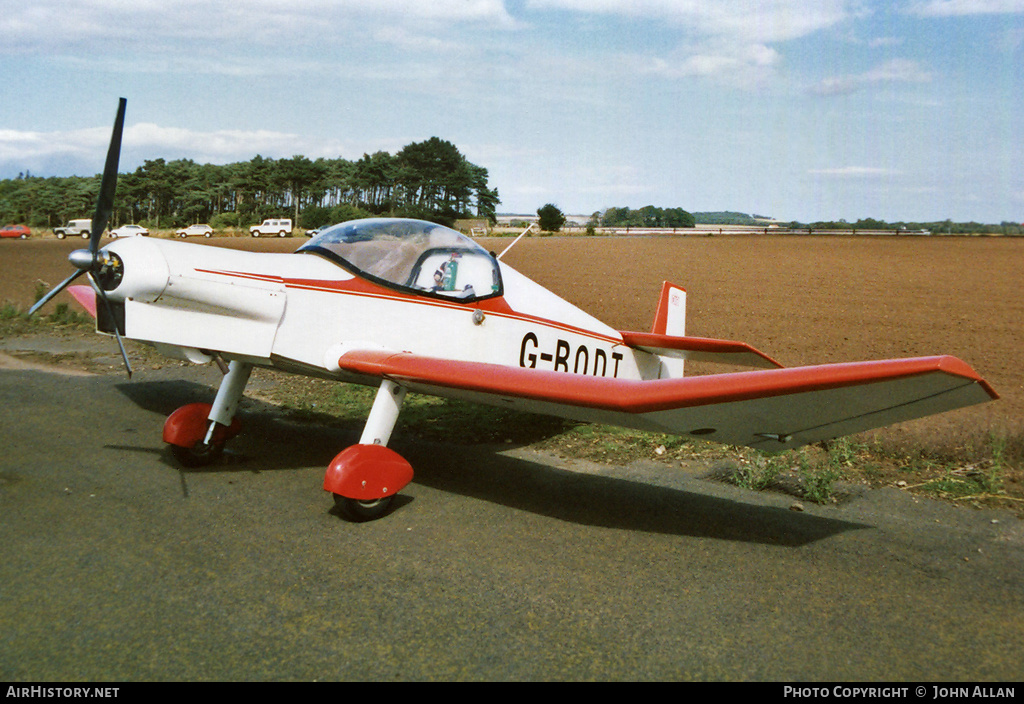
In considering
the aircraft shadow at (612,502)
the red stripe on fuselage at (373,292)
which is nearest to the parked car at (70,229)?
the red stripe on fuselage at (373,292)

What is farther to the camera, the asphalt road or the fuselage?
the fuselage

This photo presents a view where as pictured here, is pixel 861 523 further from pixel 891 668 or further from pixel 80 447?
pixel 80 447

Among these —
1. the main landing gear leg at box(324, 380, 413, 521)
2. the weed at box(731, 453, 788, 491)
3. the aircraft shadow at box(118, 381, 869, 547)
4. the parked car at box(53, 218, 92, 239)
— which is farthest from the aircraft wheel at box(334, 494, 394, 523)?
the parked car at box(53, 218, 92, 239)

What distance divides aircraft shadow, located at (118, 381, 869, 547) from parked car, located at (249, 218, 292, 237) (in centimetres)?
4893

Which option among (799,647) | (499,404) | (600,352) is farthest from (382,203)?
(799,647)

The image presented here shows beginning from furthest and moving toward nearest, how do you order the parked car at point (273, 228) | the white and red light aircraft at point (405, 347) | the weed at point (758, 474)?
the parked car at point (273, 228), the weed at point (758, 474), the white and red light aircraft at point (405, 347)

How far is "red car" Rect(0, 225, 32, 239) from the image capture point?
5250 cm

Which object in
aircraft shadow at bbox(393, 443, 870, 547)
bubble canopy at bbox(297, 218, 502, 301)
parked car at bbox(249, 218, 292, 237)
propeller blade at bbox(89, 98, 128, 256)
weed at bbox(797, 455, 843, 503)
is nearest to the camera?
aircraft shadow at bbox(393, 443, 870, 547)

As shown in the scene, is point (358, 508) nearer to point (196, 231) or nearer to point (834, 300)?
point (834, 300)

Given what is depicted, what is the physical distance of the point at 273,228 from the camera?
174 feet

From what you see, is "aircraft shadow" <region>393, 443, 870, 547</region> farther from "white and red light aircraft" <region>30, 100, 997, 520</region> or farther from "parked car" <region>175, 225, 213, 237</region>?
"parked car" <region>175, 225, 213, 237</region>

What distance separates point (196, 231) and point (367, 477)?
5223 centimetres

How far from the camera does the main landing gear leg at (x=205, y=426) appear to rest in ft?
18.3

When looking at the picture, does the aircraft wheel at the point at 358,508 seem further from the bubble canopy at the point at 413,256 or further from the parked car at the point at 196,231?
the parked car at the point at 196,231
